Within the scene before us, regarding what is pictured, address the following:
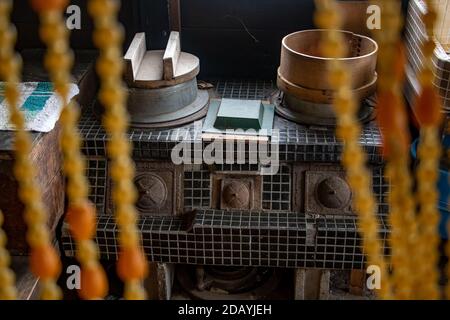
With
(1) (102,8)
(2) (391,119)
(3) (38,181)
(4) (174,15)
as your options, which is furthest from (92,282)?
(4) (174,15)

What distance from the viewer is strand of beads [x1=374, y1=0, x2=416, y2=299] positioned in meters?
0.71

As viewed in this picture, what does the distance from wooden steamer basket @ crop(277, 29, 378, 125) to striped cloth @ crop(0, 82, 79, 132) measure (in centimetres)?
112

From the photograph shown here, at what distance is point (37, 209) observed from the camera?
79 centimetres

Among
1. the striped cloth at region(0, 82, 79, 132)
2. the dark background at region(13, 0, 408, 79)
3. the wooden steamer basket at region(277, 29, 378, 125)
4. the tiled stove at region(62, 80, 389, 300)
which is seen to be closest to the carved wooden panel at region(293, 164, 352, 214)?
the tiled stove at region(62, 80, 389, 300)

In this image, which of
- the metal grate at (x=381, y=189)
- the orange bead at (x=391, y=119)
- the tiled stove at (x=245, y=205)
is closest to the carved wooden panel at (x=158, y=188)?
the tiled stove at (x=245, y=205)

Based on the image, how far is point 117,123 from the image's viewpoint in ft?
2.42

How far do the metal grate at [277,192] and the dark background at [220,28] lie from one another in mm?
874

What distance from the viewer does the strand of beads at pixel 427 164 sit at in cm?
79

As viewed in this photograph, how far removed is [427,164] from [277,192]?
1.93 m

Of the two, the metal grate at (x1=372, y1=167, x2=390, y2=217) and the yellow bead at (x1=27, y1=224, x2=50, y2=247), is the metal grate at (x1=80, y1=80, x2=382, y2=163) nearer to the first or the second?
the metal grate at (x1=372, y1=167, x2=390, y2=217)

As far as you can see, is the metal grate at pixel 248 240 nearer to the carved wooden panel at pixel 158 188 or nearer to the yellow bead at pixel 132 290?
the carved wooden panel at pixel 158 188
